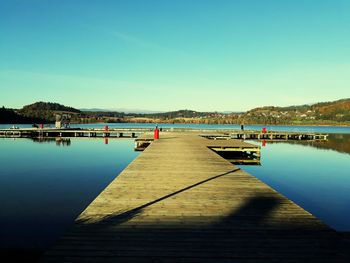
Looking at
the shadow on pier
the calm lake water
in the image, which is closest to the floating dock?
the calm lake water

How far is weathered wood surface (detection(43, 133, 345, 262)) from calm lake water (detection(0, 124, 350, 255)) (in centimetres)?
304

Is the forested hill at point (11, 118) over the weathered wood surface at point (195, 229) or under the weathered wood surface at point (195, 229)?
over

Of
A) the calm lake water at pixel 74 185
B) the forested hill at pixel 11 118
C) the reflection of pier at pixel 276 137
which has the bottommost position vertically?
the calm lake water at pixel 74 185

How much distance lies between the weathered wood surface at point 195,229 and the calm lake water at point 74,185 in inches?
120

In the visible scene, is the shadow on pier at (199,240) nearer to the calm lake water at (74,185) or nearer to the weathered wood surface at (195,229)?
the weathered wood surface at (195,229)

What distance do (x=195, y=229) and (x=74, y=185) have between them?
38.7 feet

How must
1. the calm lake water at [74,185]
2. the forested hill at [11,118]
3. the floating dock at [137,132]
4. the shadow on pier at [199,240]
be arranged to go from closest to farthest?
1. the shadow on pier at [199,240]
2. the calm lake water at [74,185]
3. the floating dock at [137,132]
4. the forested hill at [11,118]

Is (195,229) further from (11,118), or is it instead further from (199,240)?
(11,118)

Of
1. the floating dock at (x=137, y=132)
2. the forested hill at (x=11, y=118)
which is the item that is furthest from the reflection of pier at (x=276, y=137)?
the forested hill at (x=11, y=118)

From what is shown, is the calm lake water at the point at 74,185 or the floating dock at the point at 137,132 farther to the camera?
the floating dock at the point at 137,132

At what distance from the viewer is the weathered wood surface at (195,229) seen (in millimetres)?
4242

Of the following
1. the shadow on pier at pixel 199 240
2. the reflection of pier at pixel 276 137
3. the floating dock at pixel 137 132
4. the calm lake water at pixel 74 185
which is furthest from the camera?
the floating dock at pixel 137 132

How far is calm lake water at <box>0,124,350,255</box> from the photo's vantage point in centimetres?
938

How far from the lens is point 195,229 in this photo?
5273 mm
